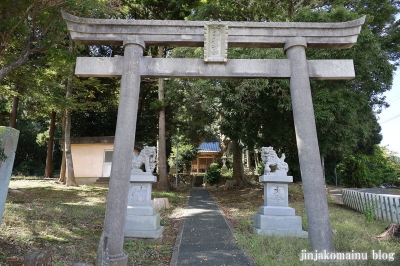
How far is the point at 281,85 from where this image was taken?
10.4 m

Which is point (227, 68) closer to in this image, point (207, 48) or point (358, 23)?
point (207, 48)

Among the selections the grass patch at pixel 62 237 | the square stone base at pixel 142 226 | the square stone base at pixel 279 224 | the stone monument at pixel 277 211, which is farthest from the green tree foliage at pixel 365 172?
the square stone base at pixel 142 226

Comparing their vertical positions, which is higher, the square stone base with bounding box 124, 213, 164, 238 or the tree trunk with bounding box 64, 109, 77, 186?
the tree trunk with bounding box 64, 109, 77, 186

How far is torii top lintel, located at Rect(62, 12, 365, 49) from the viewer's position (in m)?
5.20

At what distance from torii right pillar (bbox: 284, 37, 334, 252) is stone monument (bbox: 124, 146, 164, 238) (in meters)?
3.60

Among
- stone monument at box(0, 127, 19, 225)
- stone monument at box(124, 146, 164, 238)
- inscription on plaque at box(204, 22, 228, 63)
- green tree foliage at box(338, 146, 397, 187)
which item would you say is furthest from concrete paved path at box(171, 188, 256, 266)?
green tree foliage at box(338, 146, 397, 187)

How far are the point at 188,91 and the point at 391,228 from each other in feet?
35.9

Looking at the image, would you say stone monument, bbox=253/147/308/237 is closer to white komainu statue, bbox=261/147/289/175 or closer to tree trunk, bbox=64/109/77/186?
white komainu statue, bbox=261/147/289/175

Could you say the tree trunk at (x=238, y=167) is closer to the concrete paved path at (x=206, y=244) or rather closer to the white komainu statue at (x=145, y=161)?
the concrete paved path at (x=206, y=244)

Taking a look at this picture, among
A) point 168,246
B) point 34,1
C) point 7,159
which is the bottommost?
point 168,246

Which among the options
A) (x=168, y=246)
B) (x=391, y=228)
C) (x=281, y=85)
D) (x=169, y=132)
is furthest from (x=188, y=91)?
(x=391, y=228)

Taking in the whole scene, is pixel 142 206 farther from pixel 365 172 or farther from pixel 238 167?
pixel 365 172

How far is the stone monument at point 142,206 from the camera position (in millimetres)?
6359

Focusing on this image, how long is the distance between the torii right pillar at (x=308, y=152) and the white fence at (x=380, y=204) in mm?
4472
